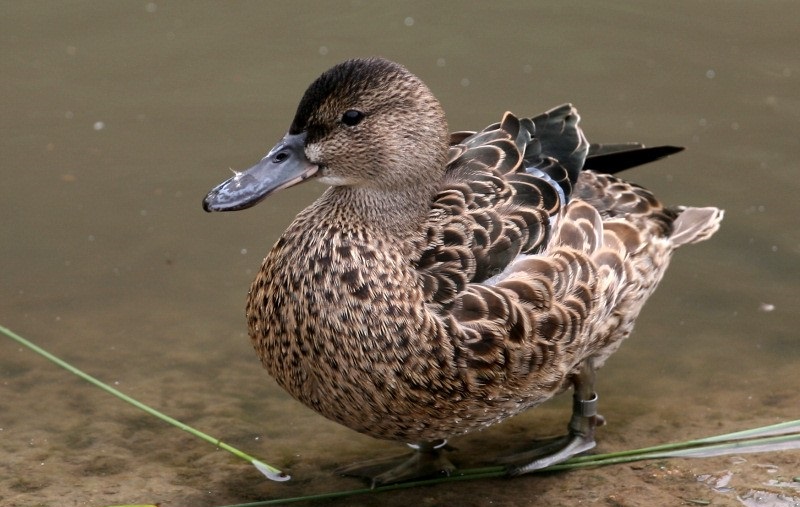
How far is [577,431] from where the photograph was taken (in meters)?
Answer: 4.94

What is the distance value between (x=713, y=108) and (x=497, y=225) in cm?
326

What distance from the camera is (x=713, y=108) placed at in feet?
23.3

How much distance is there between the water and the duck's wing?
101cm

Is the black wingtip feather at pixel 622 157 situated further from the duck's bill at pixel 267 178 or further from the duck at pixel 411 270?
the duck's bill at pixel 267 178

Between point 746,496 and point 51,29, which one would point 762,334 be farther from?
point 51,29

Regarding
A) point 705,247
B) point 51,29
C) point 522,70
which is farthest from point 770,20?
point 51,29

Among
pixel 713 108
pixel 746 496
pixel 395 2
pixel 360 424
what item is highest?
pixel 395 2

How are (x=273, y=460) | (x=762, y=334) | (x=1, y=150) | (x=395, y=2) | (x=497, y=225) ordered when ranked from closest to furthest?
(x=497, y=225), (x=273, y=460), (x=762, y=334), (x=1, y=150), (x=395, y=2)

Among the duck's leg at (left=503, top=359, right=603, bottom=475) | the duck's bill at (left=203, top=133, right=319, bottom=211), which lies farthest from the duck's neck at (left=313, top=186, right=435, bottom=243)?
the duck's leg at (left=503, top=359, right=603, bottom=475)

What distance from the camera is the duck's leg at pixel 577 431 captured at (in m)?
4.86

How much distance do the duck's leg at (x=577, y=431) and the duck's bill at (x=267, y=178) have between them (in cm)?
149

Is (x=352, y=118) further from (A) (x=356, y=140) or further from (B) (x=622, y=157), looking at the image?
(B) (x=622, y=157)

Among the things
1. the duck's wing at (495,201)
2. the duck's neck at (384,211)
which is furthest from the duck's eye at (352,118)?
the duck's wing at (495,201)

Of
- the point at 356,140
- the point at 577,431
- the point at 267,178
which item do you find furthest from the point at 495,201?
the point at 577,431
